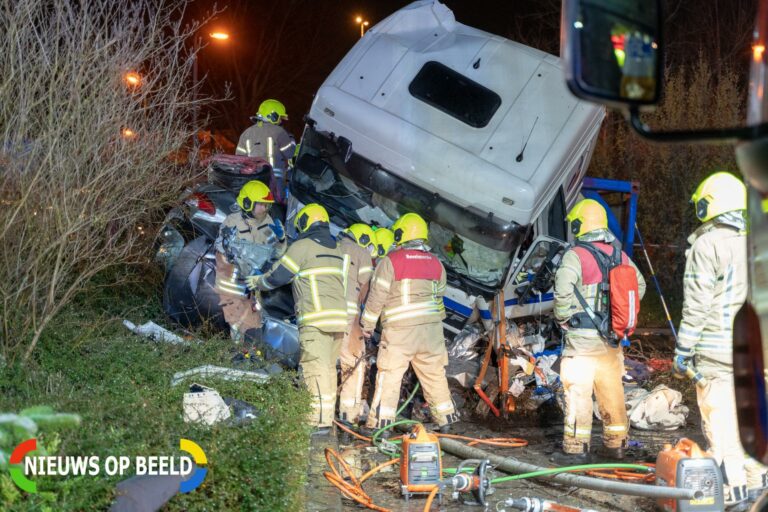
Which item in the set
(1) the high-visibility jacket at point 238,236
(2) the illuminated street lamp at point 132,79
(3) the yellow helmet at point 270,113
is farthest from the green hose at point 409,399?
(3) the yellow helmet at point 270,113

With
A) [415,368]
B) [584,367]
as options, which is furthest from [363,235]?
[584,367]

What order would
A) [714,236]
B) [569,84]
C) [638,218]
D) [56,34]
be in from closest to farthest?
[569,84], [714,236], [56,34], [638,218]

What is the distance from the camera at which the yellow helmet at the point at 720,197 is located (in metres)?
6.08

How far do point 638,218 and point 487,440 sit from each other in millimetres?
10281

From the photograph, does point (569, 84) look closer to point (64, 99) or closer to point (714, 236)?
point (714, 236)

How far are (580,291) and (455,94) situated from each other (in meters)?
2.85

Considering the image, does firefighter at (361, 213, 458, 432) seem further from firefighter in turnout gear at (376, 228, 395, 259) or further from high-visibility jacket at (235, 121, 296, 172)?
high-visibility jacket at (235, 121, 296, 172)

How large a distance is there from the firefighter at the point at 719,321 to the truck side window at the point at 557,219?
3689mm

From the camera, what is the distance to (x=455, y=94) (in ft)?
30.7

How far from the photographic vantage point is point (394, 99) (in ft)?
30.2

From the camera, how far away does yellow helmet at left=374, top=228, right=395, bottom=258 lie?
9.17 meters

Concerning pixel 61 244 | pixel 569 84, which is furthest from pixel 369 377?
pixel 569 84

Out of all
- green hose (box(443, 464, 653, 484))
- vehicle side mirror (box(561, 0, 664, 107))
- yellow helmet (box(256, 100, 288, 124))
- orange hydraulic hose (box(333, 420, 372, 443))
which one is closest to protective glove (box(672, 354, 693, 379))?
green hose (box(443, 464, 653, 484))

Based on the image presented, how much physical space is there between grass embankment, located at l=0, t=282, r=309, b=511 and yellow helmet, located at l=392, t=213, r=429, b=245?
6.55 feet
